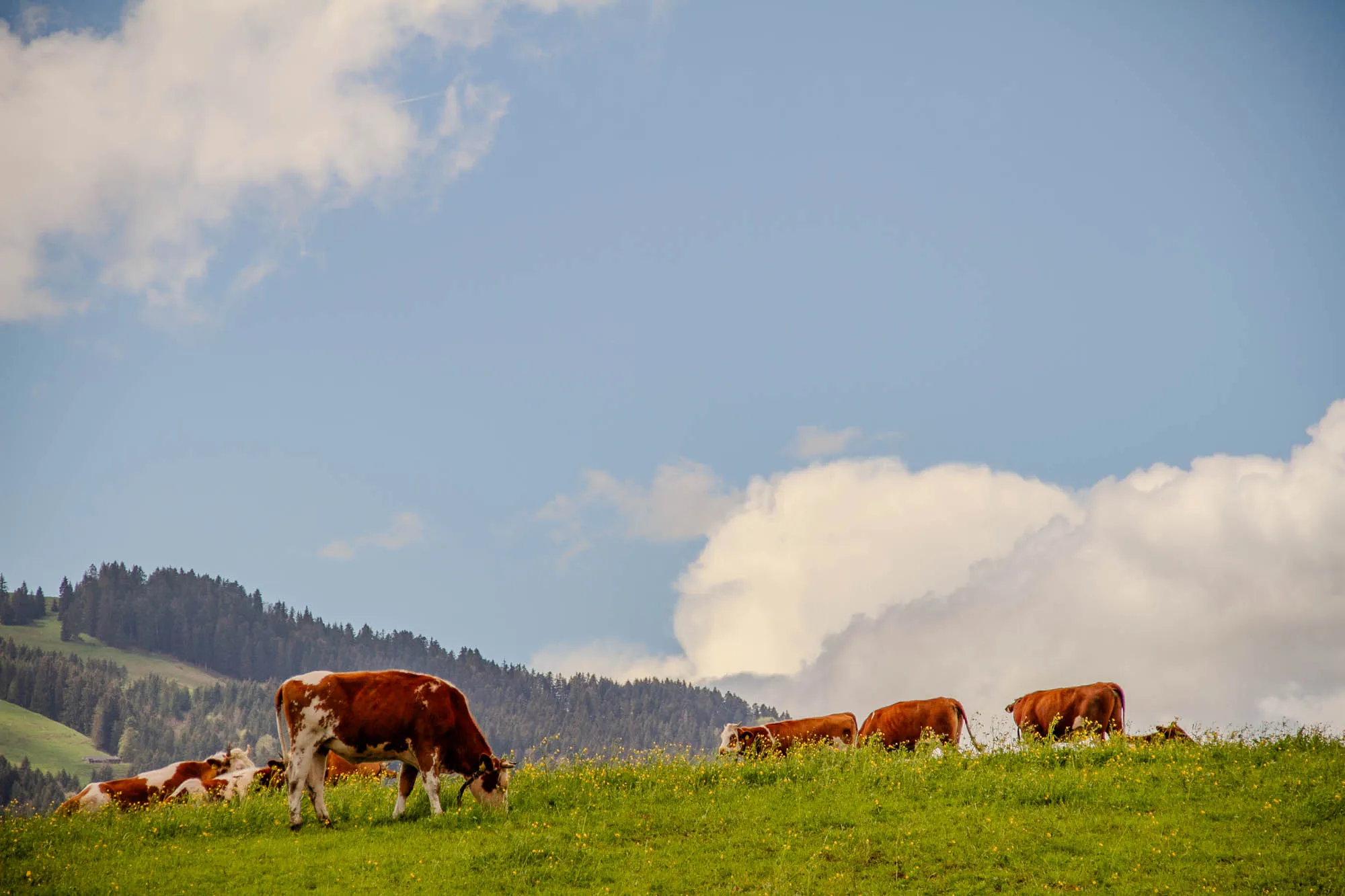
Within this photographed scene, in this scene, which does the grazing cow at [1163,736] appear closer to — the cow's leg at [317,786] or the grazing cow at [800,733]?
the grazing cow at [800,733]

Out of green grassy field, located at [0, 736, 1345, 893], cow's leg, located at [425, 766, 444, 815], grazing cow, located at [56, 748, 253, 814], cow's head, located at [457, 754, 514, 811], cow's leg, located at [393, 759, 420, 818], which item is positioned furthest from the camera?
grazing cow, located at [56, 748, 253, 814]

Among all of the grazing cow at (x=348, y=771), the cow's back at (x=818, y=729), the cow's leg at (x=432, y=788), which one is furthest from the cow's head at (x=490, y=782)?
the cow's back at (x=818, y=729)

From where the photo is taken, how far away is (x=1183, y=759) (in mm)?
21844

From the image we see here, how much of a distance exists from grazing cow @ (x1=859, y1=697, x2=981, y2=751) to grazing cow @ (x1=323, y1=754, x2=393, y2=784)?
14.8 meters

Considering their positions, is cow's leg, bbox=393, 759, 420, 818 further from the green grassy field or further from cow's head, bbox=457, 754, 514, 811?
cow's head, bbox=457, 754, 514, 811

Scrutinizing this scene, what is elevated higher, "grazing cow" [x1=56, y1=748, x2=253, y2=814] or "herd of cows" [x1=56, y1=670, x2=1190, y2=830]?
"herd of cows" [x1=56, y1=670, x2=1190, y2=830]

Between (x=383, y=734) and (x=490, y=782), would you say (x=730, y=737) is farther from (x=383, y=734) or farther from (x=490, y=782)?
(x=383, y=734)

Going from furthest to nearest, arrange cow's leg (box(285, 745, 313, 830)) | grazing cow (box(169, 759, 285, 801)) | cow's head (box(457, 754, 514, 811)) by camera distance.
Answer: grazing cow (box(169, 759, 285, 801))
cow's head (box(457, 754, 514, 811))
cow's leg (box(285, 745, 313, 830))

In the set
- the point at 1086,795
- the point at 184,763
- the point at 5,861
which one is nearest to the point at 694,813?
the point at 1086,795

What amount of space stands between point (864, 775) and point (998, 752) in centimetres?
370

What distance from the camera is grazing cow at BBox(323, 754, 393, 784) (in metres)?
28.4

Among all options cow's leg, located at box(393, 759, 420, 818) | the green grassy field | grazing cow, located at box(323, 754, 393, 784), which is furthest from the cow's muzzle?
grazing cow, located at box(323, 754, 393, 784)

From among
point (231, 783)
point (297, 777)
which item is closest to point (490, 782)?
point (297, 777)

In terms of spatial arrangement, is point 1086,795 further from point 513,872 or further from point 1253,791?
point 513,872
